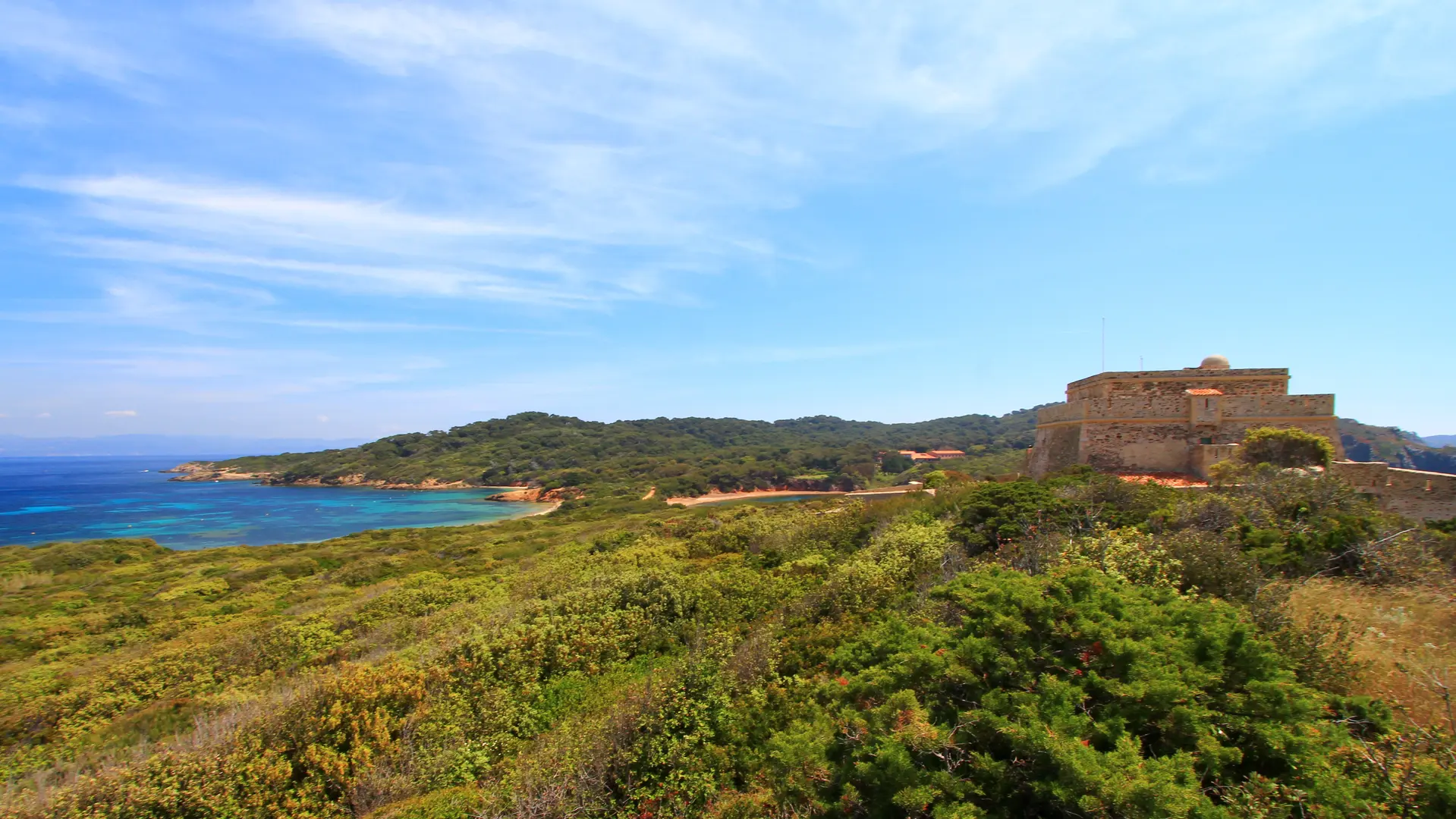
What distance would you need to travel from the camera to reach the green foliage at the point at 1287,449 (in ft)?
44.5

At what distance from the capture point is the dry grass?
4.40 m

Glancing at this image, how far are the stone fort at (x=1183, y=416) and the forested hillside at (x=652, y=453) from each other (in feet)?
117

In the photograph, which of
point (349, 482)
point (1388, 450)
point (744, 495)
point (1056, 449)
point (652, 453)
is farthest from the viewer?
point (652, 453)

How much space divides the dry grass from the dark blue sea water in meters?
46.9

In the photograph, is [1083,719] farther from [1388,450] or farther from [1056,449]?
[1388,450]

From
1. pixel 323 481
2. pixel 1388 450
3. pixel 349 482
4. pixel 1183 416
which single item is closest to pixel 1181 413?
pixel 1183 416

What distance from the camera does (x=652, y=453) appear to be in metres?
95.3

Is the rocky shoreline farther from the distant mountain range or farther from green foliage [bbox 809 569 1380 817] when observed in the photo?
the distant mountain range

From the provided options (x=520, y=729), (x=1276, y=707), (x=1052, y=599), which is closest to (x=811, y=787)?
(x=1052, y=599)

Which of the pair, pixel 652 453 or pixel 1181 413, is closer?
pixel 1181 413

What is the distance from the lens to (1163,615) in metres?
4.85

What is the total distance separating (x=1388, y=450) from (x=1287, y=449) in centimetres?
6776

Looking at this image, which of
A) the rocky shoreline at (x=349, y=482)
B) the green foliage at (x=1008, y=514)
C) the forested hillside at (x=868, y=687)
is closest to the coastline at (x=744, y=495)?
the rocky shoreline at (x=349, y=482)

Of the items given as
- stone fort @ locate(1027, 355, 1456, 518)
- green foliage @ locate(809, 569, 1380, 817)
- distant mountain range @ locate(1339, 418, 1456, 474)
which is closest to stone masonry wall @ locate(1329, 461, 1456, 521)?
stone fort @ locate(1027, 355, 1456, 518)
